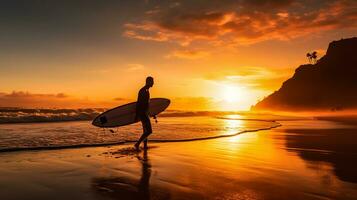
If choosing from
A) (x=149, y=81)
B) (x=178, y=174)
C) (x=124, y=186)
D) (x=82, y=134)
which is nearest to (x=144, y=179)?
(x=124, y=186)

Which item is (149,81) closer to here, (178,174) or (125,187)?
(178,174)

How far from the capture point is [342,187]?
5.86 metres

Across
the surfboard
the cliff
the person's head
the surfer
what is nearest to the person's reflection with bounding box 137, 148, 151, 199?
→ the surfer

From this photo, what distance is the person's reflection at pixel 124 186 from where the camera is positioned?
537 cm

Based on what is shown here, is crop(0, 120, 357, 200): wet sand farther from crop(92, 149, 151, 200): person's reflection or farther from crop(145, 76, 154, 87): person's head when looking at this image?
crop(145, 76, 154, 87): person's head

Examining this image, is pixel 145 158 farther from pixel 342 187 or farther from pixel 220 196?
pixel 342 187

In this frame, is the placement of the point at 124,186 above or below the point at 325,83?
below

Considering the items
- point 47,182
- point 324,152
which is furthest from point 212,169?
point 324,152

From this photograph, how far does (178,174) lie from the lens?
7.05 meters

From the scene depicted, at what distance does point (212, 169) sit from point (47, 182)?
3.64 m

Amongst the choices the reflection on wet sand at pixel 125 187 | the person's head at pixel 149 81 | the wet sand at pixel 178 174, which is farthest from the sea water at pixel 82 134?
the reflection on wet sand at pixel 125 187

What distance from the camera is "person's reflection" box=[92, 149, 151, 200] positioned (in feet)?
17.6

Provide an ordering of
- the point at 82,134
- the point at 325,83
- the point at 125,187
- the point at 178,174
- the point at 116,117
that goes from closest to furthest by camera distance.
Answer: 1. the point at 125,187
2. the point at 178,174
3. the point at 116,117
4. the point at 82,134
5. the point at 325,83

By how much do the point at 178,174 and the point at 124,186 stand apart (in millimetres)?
1480
